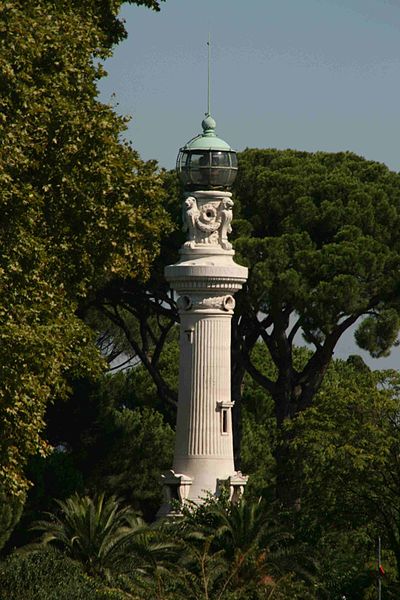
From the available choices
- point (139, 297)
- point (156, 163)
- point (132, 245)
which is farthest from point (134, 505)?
point (132, 245)

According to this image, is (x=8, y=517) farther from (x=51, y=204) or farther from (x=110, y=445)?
(x=51, y=204)

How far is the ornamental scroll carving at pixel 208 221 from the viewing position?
53.1 m

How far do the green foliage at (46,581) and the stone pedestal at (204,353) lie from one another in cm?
1142

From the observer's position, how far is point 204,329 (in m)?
52.5

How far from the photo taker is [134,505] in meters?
60.8

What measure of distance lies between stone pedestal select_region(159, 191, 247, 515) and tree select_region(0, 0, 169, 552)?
26.8 feet

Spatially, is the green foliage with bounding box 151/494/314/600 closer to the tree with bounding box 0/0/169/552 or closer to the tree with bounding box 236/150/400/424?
the tree with bounding box 0/0/169/552

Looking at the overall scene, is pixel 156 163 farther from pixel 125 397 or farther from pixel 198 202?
pixel 125 397

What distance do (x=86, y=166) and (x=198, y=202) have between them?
13.2 metres

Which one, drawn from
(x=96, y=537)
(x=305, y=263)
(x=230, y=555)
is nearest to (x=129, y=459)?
(x=305, y=263)

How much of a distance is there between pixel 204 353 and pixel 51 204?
470 inches

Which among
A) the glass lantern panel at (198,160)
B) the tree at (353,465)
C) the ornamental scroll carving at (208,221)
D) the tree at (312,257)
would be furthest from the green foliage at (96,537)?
the tree at (312,257)

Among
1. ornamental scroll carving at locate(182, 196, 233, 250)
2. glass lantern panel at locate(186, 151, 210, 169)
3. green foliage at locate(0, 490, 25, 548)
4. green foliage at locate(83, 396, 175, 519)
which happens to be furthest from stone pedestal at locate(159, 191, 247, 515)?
green foliage at locate(83, 396, 175, 519)

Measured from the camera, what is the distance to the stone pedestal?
170 ft
